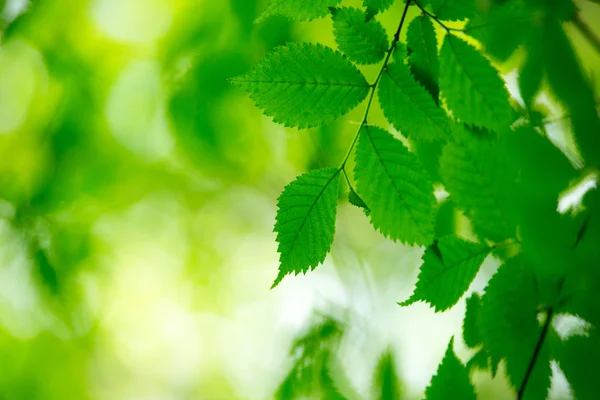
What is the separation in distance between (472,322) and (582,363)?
173 mm

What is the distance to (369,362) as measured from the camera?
1.77 metres

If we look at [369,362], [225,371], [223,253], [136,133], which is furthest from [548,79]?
[225,371]

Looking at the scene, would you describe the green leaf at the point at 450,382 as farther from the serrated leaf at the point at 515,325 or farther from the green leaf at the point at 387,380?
the green leaf at the point at 387,380

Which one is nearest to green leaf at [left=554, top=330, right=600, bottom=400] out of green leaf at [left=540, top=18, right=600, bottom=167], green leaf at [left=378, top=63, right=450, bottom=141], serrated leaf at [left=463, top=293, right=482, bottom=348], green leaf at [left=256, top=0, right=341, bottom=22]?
serrated leaf at [left=463, top=293, right=482, bottom=348]

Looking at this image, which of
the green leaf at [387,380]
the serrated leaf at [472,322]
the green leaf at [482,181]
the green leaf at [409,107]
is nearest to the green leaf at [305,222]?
the green leaf at [409,107]

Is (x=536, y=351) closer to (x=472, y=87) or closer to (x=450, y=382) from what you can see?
(x=450, y=382)

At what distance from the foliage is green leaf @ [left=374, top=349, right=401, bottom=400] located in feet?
0.70

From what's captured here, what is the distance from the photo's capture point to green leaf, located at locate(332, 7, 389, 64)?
1.67ft

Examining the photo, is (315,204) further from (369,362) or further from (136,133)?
(136,133)

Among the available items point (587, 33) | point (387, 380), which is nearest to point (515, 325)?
point (387, 380)

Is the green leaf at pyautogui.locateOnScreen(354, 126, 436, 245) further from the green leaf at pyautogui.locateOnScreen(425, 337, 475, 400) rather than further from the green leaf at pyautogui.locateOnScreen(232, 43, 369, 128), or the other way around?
the green leaf at pyautogui.locateOnScreen(425, 337, 475, 400)

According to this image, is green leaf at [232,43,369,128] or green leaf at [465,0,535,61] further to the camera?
green leaf at [465,0,535,61]

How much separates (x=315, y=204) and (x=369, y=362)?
149cm

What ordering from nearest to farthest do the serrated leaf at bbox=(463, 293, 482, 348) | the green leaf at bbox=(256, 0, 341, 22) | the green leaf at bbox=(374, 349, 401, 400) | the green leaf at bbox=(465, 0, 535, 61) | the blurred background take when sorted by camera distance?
the green leaf at bbox=(256, 0, 341, 22) < the green leaf at bbox=(465, 0, 535, 61) < the serrated leaf at bbox=(463, 293, 482, 348) < the green leaf at bbox=(374, 349, 401, 400) < the blurred background
